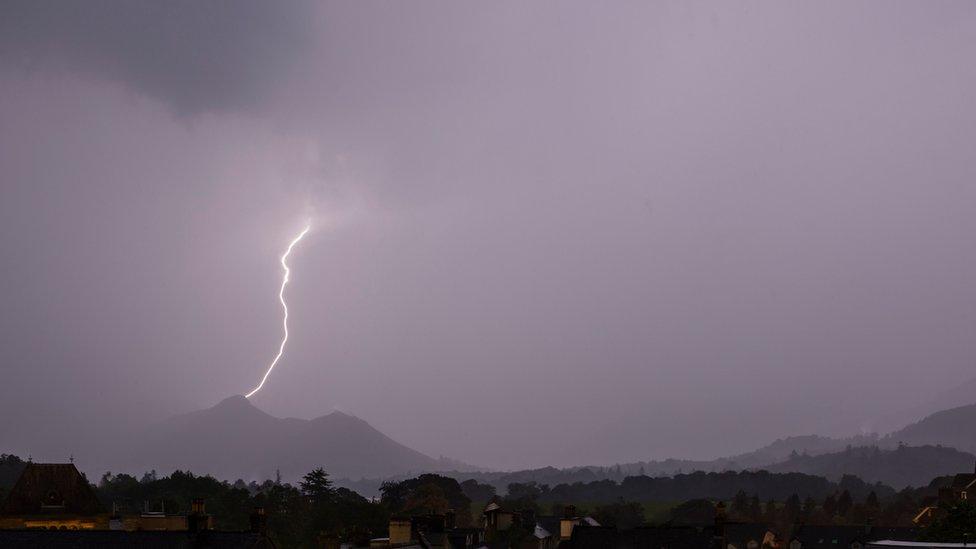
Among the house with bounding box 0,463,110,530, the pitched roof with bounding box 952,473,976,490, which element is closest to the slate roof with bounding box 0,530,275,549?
the house with bounding box 0,463,110,530

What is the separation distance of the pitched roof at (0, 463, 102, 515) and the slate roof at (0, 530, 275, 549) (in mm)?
29561

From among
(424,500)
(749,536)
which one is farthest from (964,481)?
(424,500)

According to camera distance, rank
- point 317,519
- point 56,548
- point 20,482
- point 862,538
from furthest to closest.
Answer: point 317,519
point 862,538
point 20,482
point 56,548

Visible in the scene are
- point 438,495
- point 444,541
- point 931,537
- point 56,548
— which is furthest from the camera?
point 438,495

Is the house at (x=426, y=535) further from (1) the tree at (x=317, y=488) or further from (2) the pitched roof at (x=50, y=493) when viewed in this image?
(1) the tree at (x=317, y=488)

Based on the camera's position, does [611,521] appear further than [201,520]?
Yes

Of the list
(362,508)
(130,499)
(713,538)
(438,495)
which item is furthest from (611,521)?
(713,538)

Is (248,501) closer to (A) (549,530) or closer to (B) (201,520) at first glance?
(A) (549,530)

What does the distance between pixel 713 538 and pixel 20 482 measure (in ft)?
187

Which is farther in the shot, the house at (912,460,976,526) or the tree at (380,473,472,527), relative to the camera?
the tree at (380,473,472,527)

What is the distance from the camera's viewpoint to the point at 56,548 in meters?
52.1

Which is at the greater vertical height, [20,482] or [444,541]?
[20,482]

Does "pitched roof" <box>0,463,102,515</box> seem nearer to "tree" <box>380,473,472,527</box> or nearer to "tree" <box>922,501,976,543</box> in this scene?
"tree" <box>922,501,976,543</box>

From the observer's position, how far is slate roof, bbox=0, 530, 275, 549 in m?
52.0
